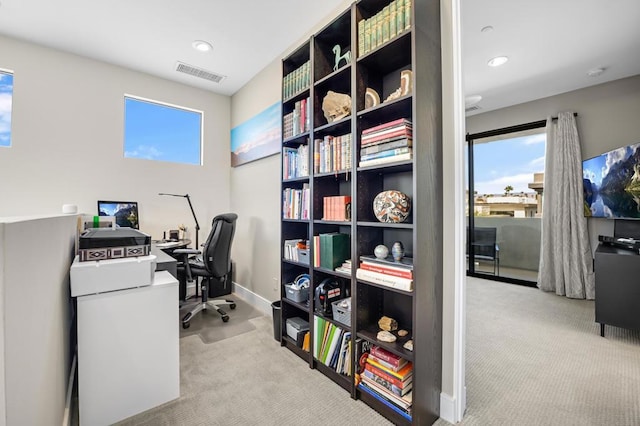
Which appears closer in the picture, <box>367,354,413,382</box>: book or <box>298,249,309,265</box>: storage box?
<box>367,354,413,382</box>: book

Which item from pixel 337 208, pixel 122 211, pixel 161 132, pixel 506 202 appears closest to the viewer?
pixel 337 208

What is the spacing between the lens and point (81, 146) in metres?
2.96

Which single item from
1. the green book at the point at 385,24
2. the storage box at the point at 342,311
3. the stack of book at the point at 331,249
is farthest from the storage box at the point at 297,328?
the green book at the point at 385,24

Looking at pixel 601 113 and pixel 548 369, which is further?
pixel 601 113

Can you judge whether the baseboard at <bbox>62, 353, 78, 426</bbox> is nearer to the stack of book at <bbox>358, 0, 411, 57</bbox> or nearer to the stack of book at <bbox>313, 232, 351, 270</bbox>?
the stack of book at <bbox>313, 232, 351, 270</bbox>

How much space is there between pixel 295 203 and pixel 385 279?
102 centimetres

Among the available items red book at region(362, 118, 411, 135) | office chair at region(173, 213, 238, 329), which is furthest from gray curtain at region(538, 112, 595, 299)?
office chair at region(173, 213, 238, 329)

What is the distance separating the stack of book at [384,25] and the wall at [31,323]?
1.77m

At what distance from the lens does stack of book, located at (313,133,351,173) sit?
179cm

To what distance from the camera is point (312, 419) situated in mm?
1438

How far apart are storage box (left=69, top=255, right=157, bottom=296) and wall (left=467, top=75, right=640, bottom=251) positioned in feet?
16.0

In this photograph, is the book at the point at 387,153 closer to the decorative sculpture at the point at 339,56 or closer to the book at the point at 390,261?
the book at the point at 390,261

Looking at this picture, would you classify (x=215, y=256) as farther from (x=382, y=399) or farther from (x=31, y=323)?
(x=382, y=399)

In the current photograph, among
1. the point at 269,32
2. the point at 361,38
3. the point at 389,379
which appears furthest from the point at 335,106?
the point at 389,379
